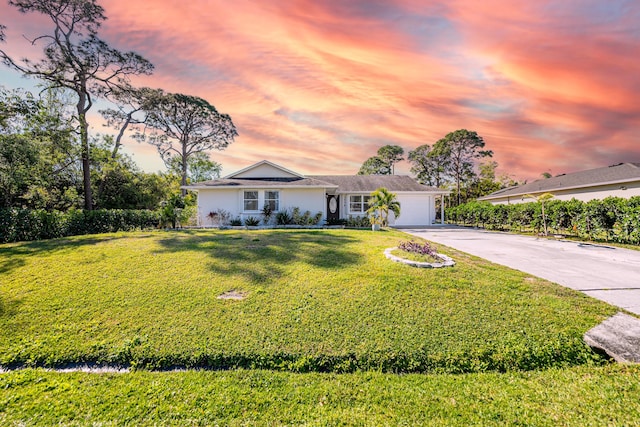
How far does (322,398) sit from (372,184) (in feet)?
64.4

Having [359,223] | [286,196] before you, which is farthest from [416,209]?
[286,196]

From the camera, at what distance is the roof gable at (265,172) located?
17109mm


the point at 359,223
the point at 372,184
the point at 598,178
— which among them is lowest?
the point at 359,223

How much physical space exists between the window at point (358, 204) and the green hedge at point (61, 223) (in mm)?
13218

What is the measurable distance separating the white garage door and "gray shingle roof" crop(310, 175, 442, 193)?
2.32 feet

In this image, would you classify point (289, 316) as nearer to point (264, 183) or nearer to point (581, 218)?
point (264, 183)

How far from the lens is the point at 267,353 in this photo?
311 cm

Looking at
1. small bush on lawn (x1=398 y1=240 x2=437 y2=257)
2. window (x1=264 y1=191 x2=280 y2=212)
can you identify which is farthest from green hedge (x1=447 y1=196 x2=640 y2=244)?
window (x1=264 y1=191 x2=280 y2=212)

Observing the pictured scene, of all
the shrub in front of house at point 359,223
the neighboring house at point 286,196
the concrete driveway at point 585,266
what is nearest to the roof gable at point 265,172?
the neighboring house at point 286,196

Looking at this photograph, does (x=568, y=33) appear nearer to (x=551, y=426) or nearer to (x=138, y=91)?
(x=551, y=426)

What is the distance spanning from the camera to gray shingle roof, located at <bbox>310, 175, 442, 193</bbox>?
20219 mm

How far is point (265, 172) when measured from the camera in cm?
1733

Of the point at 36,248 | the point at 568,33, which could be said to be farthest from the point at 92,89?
the point at 568,33

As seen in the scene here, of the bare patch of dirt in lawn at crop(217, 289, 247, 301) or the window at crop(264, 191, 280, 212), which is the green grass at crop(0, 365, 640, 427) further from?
the window at crop(264, 191, 280, 212)
